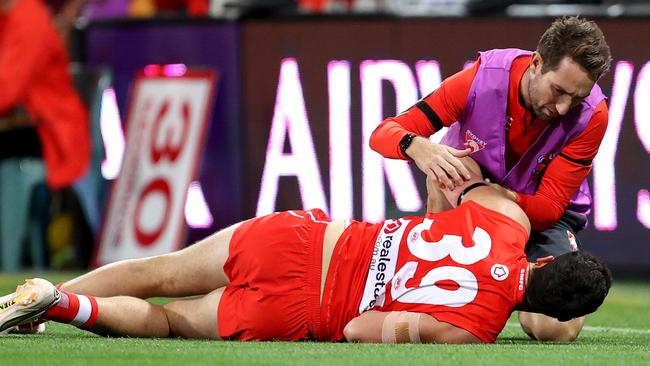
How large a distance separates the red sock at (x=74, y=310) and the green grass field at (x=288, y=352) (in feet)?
0.30

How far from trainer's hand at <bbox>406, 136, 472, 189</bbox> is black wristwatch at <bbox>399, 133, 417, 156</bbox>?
8 centimetres

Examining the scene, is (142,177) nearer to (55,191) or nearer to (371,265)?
(55,191)

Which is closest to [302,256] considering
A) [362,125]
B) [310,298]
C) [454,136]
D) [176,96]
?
[310,298]

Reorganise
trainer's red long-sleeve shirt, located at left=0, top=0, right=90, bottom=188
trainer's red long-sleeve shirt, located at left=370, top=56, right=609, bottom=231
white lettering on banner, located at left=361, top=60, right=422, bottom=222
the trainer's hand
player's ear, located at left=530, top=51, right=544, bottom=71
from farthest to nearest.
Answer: trainer's red long-sleeve shirt, located at left=0, top=0, right=90, bottom=188 → white lettering on banner, located at left=361, top=60, right=422, bottom=222 → trainer's red long-sleeve shirt, located at left=370, top=56, right=609, bottom=231 → player's ear, located at left=530, top=51, right=544, bottom=71 → the trainer's hand

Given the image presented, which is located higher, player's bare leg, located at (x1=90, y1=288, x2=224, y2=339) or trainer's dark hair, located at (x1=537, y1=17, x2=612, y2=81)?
trainer's dark hair, located at (x1=537, y1=17, x2=612, y2=81)

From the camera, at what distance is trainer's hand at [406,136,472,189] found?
19.4 feet

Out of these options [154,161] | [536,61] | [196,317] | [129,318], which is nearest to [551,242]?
[536,61]

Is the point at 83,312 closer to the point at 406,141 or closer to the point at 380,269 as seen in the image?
the point at 380,269

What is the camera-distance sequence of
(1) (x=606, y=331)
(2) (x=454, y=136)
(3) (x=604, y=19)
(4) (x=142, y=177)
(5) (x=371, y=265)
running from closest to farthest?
(5) (x=371, y=265), (2) (x=454, y=136), (1) (x=606, y=331), (3) (x=604, y=19), (4) (x=142, y=177)

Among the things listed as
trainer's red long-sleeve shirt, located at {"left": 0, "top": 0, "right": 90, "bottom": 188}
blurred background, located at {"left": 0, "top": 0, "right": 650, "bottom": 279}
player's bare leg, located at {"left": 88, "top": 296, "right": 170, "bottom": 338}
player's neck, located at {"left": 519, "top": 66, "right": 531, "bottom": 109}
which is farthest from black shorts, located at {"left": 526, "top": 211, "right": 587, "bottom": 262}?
trainer's red long-sleeve shirt, located at {"left": 0, "top": 0, "right": 90, "bottom": 188}

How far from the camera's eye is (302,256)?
20.0 feet

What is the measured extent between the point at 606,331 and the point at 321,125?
3.69 meters

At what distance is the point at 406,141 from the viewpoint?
6215 mm

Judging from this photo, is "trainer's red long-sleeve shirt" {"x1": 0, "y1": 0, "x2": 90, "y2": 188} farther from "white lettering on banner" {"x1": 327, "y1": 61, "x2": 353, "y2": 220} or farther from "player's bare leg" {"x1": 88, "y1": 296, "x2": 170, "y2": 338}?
"player's bare leg" {"x1": 88, "y1": 296, "x2": 170, "y2": 338}
